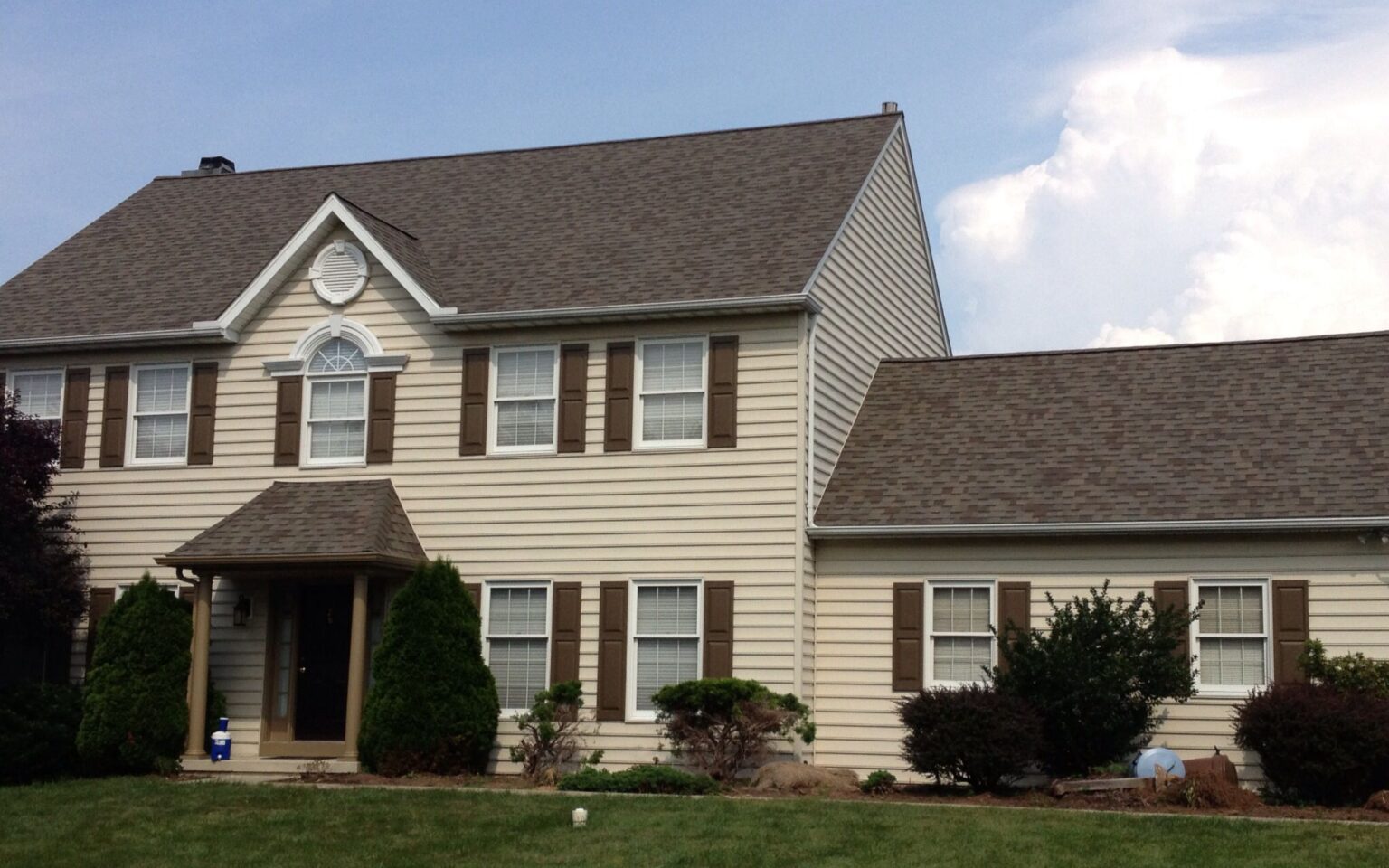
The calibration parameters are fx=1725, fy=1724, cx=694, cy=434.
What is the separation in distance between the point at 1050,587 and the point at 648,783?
5.24m

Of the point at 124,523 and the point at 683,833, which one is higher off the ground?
the point at 124,523

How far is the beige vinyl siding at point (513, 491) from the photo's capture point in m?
20.6

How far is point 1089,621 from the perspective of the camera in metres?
18.4

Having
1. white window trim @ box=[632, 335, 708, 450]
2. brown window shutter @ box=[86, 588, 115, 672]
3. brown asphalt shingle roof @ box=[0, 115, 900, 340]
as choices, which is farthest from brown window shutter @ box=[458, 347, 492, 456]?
brown window shutter @ box=[86, 588, 115, 672]

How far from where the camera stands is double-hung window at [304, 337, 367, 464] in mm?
22656

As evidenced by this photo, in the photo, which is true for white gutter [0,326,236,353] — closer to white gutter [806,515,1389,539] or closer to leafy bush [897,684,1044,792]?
white gutter [806,515,1389,539]

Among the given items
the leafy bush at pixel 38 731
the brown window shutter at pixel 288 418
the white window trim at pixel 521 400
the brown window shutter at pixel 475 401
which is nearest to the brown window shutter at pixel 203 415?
the brown window shutter at pixel 288 418

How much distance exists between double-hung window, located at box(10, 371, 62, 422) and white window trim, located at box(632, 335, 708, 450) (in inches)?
330

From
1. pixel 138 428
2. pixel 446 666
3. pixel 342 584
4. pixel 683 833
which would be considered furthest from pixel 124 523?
pixel 683 833

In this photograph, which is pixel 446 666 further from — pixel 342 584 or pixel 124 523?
pixel 124 523

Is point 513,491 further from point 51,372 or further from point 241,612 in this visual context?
point 51,372

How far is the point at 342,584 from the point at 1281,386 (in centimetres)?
1222

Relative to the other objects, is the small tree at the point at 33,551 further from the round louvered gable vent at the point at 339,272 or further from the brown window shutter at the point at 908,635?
the brown window shutter at the point at 908,635

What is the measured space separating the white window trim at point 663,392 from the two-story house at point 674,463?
1.9 inches
